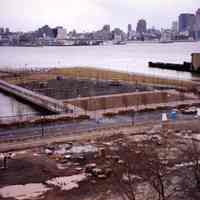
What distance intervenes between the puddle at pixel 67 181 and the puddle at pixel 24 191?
438mm

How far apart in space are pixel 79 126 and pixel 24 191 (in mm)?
8307

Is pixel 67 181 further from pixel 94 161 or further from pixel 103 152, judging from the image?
pixel 103 152

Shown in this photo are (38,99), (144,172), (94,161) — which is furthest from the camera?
(38,99)

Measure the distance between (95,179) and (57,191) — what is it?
1.39m

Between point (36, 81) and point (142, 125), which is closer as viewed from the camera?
point (142, 125)

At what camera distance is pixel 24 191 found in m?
12.6

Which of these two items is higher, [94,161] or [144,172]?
[144,172]

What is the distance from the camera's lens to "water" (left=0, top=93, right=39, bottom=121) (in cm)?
2882

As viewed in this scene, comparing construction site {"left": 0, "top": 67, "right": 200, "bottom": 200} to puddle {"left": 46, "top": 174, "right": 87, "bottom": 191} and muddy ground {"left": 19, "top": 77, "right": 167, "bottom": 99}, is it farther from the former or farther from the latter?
muddy ground {"left": 19, "top": 77, "right": 167, "bottom": 99}

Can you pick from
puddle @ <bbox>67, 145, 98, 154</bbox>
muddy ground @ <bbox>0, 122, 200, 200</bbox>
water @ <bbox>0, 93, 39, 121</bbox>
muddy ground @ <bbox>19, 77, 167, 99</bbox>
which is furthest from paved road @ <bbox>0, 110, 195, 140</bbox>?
muddy ground @ <bbox>19, 77, 167, 99</bbox>

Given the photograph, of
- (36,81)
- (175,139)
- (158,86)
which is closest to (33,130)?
(175,139)

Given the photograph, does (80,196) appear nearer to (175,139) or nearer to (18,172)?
(18,172)

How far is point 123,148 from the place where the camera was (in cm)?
1652

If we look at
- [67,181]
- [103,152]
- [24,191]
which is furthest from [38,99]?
[24,191]
